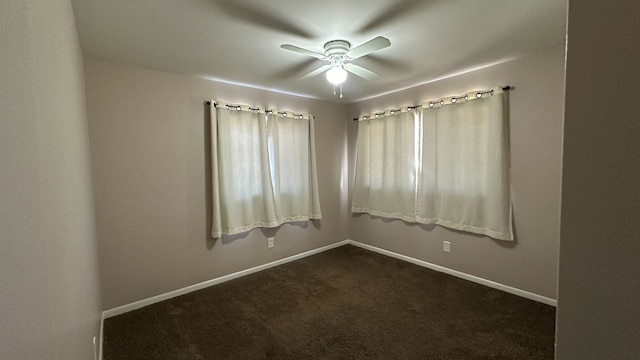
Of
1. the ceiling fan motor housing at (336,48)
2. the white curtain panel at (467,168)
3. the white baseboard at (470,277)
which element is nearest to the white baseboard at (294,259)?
the white baseboard at (470,277)

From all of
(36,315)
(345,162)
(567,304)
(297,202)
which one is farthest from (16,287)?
(345,162)

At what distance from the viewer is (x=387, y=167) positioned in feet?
12.5

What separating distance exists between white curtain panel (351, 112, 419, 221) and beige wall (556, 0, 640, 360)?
9.61 feet

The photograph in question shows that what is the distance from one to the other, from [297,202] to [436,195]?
1857 mm

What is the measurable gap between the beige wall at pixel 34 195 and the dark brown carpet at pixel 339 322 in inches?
48.8

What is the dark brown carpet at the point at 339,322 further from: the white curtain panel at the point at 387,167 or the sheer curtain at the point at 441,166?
the white curtain panel at the point at 387,167

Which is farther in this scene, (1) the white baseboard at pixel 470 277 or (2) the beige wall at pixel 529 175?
(1) the white baseboard at pixel 470 277

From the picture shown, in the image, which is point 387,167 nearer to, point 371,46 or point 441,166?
point 441,166

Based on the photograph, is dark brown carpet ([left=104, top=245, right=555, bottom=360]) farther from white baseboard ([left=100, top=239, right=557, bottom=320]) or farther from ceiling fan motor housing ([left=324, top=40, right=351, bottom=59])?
ceiling fan motor housing ([left=324, top=40, right=351, bottom=59])

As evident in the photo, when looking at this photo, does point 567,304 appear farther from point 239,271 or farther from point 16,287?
point 239,271

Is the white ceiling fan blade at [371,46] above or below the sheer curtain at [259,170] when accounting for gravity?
above

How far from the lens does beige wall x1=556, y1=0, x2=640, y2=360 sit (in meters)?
0.56

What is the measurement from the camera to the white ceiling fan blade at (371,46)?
1780 millimetres

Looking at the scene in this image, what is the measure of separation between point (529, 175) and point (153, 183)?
374 centimetres
